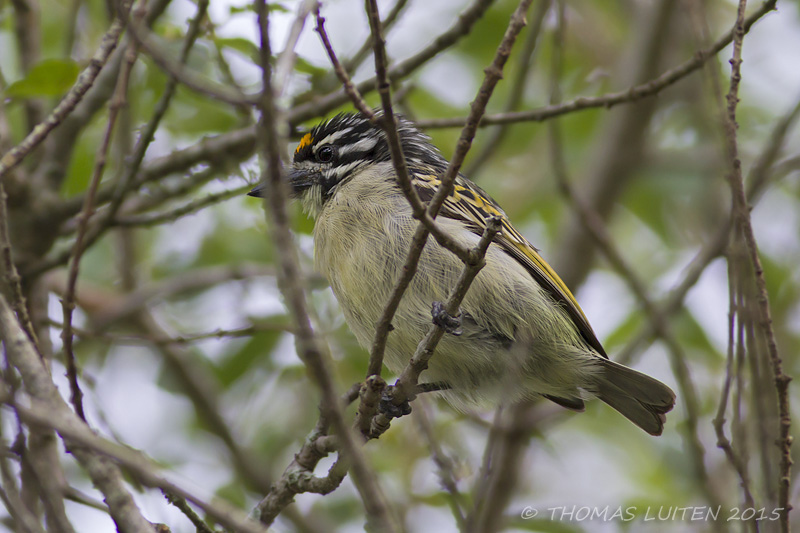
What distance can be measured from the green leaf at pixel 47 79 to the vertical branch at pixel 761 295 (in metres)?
2.93

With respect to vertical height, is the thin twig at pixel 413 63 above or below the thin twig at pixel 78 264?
above

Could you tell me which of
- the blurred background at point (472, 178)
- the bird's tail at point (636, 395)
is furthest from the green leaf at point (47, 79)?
the bird's tail at point (636, 395)

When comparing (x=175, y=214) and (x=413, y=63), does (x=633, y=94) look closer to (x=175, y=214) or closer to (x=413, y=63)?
(x=413, y=63)

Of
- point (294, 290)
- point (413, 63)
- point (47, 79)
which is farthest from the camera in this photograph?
point (413, 63)

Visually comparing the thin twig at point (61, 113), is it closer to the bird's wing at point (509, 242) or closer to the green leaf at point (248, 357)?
the bird's wing at point (509, 242)

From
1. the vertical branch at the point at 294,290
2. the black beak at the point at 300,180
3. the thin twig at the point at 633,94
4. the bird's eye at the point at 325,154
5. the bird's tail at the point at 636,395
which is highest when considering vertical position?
the thin twig at the point at 633,94

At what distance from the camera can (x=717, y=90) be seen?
4.18 meters

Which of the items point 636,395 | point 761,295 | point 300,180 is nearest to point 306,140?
point 300,180

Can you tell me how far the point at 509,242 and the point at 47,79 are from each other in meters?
2.43

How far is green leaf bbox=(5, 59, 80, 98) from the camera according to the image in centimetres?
381

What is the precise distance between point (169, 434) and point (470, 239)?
3906 millimetres

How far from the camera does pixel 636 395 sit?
449 cm

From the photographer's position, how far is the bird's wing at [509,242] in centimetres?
444

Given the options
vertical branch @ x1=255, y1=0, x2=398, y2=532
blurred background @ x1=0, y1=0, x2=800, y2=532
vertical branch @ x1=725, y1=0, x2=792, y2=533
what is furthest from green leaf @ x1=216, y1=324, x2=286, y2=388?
vertical branch @ x1=255, y1=0, x2=398, y2=532
